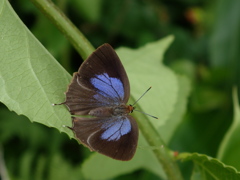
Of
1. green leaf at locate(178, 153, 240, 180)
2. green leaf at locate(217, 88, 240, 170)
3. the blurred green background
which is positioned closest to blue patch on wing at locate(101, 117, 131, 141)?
green leaf at locate(178, 153, 240, 180)

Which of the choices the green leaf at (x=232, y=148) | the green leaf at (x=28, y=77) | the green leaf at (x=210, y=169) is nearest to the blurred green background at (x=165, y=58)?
the green leaf at (x=232, y=148)

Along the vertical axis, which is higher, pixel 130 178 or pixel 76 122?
pixel 76 122

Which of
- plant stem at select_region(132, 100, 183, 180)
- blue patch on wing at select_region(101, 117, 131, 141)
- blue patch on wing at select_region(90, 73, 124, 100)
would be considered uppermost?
blue patch on wing at select_region(90, 73, 124, 100)

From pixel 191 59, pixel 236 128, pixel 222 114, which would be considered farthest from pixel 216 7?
pixel 236 128

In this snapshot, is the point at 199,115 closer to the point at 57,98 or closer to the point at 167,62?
the point at 167,62

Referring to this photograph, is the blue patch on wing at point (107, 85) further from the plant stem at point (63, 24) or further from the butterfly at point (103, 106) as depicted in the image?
the plant stem at point (63, 24)

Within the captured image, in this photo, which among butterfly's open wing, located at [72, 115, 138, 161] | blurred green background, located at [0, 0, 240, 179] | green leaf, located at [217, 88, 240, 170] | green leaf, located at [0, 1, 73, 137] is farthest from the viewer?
blurred green background, located at [0, 0, 240, 179]

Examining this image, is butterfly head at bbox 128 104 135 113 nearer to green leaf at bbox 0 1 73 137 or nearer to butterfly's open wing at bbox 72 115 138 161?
butterfly's open wing at bbox 72 115 138 161
